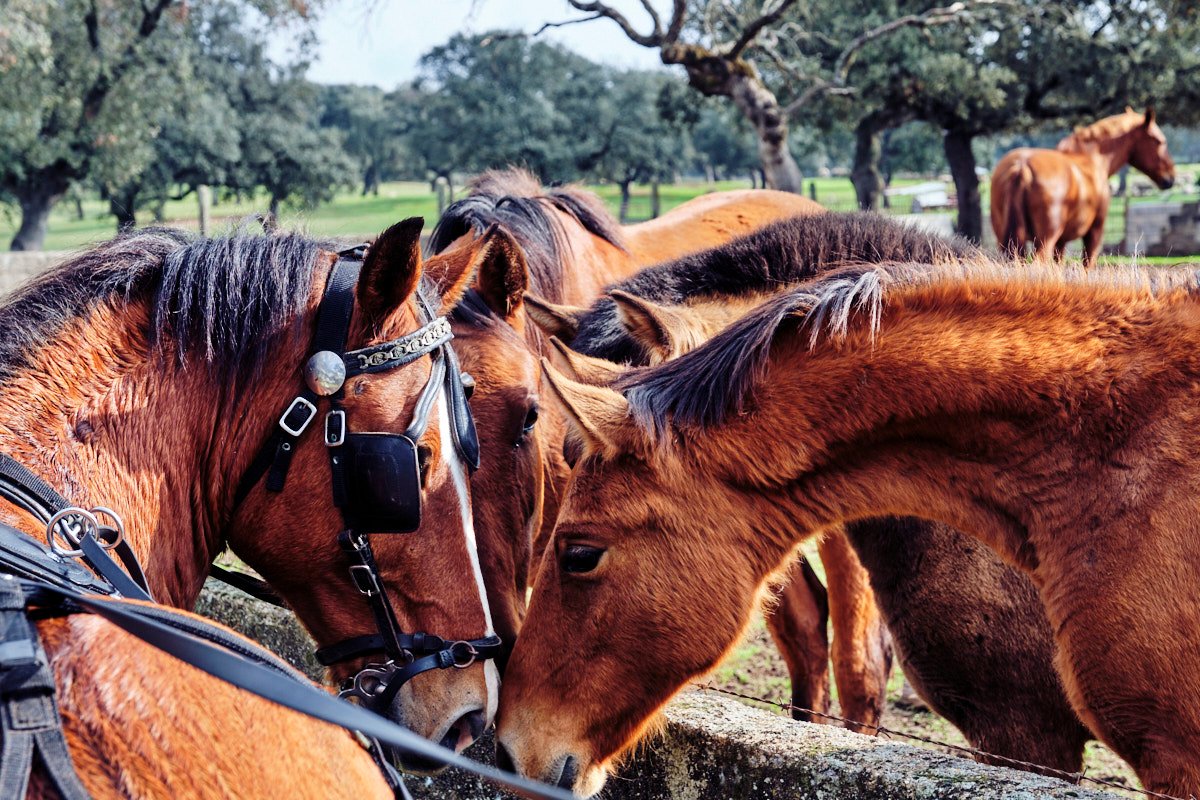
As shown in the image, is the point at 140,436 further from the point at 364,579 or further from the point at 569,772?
the point at 569,772

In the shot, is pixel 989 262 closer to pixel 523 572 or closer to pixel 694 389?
pixel 694 389

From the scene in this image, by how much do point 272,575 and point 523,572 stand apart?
868 mm

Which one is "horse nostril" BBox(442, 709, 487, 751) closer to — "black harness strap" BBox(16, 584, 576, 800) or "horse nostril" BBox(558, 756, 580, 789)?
"horse nostril" BBox(558, 756, 580, 789)

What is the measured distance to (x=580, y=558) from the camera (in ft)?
7.94

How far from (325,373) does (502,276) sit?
42.5 inches

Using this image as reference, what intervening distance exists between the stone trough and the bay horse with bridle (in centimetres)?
46

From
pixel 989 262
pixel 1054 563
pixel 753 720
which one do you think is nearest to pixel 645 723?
pixel 753 720

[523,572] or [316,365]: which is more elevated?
[316,365]

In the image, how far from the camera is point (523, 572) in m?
2.96

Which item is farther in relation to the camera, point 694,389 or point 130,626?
point 694,389

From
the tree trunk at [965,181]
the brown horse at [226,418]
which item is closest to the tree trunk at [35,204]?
the tree trunk at [965,181]

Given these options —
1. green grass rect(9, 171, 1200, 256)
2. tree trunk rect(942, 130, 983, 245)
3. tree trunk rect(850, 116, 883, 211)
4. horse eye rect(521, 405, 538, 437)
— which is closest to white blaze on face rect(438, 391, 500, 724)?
horse eye rect(521, 405, 538, 437)

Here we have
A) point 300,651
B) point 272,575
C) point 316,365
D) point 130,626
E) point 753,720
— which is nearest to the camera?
point 130,626

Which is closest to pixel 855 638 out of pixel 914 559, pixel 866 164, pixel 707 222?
pixel 914 559
